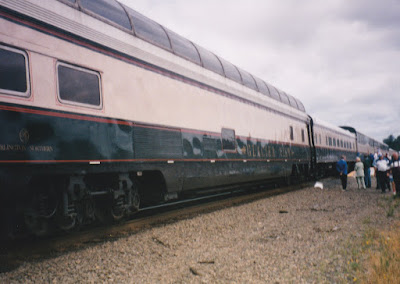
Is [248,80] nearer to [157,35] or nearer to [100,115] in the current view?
[157,35]

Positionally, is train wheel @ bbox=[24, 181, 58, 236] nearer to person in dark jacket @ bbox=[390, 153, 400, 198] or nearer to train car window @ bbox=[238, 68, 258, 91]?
train car window @ bbox=[238, 68, 258, 91]

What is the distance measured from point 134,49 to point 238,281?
4.53 m

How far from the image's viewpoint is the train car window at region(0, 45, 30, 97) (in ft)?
14.4

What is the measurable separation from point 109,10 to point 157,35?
4.56 ft

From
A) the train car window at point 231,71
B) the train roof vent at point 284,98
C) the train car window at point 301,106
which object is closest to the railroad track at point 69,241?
the train car window at point 231,71

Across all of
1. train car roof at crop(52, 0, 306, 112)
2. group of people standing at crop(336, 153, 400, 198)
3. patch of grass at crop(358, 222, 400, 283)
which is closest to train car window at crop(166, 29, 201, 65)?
train car roof at crop(52, 0, 306, 112)

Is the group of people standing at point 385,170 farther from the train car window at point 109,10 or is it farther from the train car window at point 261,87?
the train car window at point 109,10

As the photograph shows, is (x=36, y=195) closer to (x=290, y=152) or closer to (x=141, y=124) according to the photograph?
(x=141, y=124)

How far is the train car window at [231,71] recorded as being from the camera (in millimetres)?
10656

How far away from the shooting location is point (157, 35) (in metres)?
7.61

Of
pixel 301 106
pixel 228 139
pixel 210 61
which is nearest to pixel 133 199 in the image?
pixel 228 139

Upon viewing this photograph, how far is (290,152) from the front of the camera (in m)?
14.7

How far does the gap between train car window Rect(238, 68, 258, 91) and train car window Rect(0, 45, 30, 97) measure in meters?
8.01

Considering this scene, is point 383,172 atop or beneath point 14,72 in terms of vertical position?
beneath
